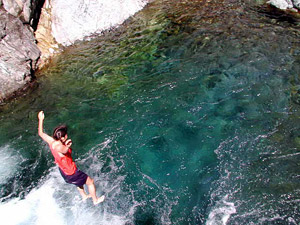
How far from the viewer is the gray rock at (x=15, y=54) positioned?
36.3 ft

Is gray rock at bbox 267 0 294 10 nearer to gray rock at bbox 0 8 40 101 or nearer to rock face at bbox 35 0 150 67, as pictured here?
rock face at bbox 35 0 150 67

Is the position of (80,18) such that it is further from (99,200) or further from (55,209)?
(99,200)

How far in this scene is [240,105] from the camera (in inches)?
308

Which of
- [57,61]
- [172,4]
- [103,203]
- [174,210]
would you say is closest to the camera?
[174,210]

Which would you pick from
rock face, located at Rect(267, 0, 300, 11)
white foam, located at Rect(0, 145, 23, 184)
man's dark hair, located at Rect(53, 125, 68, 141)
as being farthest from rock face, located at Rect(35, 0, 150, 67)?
man's dark hair, located at Rect(53, 125, 68, 141)

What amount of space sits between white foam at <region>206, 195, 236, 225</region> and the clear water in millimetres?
25

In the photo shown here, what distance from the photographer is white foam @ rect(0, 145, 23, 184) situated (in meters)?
7.12

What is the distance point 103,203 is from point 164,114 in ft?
11.2

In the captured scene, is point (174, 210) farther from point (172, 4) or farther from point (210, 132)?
point (172, 4)

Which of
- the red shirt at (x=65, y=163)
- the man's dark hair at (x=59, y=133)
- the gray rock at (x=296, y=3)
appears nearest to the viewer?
the man's dark hair at (x=59, y=133)

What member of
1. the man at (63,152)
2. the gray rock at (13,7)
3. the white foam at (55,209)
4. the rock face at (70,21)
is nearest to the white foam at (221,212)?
the white foam at (55,209)

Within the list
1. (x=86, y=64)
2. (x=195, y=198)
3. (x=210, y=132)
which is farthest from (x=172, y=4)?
(x=195, y=198)

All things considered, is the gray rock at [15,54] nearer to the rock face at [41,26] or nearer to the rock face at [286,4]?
the rock face at [41,26]

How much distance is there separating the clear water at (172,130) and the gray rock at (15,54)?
909 mm
